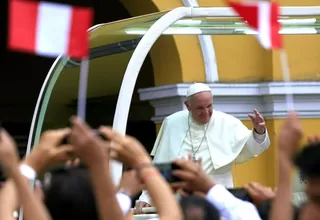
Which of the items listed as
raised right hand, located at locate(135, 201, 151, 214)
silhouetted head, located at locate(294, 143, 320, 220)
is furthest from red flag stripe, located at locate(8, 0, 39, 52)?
raised right hand, located at locate(135, 201, 151, 214)

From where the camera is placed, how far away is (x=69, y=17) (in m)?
3.10

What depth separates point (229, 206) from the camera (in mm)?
3242

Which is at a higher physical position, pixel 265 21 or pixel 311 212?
pixel 265 21

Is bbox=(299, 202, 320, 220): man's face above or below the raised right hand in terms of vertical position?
below

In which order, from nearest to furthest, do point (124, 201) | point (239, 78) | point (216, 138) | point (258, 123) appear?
point (124, 201)
point (258, 123)
point (216, 138)
point (239, 78)

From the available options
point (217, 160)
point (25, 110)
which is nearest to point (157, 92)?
point (217, 160)

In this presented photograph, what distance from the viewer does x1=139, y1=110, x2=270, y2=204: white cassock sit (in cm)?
684

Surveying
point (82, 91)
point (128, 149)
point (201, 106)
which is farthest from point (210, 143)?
point (128, 149)

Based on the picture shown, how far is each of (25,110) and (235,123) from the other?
484 cm

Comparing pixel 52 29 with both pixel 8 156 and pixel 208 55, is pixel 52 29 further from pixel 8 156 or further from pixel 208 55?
pixel 208 55

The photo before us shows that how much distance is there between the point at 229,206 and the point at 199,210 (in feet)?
1.04

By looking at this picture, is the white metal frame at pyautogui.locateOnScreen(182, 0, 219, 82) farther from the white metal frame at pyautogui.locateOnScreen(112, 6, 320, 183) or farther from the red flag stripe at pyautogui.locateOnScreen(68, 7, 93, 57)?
the red flag stripe at pyautogui.locateOnScreen(68, 7, 93, 57)

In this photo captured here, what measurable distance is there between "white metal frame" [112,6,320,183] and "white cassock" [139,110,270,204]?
0.73 meters

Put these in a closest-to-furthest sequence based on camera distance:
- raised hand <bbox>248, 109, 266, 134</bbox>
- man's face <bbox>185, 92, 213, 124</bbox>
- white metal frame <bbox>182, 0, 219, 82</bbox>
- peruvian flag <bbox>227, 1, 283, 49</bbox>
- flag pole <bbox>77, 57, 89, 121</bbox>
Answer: flag pole <bbox>77, 57, 89, 121</bbox> → peruvian flag <bbox>227, 1, 283, 49</bbox> → raised hand <bbox>248, 109, 266, 134</bbox> → man's face <bbox>185, 92, 213, 124</bbox> → white metal frame <bbox>182, 0, 219, 82</bbox>
